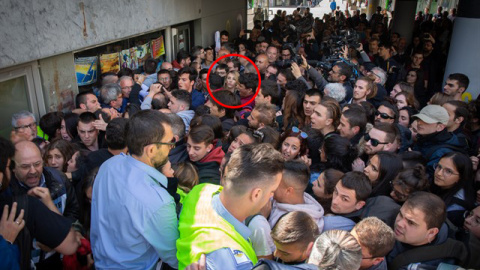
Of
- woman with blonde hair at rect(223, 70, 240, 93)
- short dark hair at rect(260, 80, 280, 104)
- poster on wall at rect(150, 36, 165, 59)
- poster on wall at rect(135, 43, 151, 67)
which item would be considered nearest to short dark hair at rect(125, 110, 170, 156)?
short dark hair at rect(260, 80, 280, 104)

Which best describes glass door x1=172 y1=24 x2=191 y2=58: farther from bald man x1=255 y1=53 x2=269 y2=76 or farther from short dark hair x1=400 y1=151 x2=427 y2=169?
short dark hair x1=400 y1=151 x2=427 y2=169

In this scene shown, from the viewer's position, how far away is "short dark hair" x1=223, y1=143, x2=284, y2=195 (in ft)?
6.02

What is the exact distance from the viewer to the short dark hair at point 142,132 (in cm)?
211

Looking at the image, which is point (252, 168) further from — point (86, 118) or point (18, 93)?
point (18, 93)

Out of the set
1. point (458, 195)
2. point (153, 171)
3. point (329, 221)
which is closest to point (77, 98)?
point (153, 171)

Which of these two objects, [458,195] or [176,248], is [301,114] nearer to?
[458,195]

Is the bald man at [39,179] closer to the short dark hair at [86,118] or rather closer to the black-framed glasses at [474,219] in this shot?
the short dark hair at [86,118]

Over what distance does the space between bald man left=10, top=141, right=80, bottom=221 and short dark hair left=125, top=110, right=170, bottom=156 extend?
96cm

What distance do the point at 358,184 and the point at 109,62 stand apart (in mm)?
4903

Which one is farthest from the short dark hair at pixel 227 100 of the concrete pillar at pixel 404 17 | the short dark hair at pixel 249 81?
the concrete pillar at pixel 404 17

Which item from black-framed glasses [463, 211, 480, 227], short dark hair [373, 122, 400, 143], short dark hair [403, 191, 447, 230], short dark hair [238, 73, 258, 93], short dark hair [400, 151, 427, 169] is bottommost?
black-framed glasses [463, 211, 480, 227]

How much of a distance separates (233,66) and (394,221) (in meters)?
4.85

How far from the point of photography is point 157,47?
7.98m

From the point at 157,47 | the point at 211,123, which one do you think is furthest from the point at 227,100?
the point at 157,47
